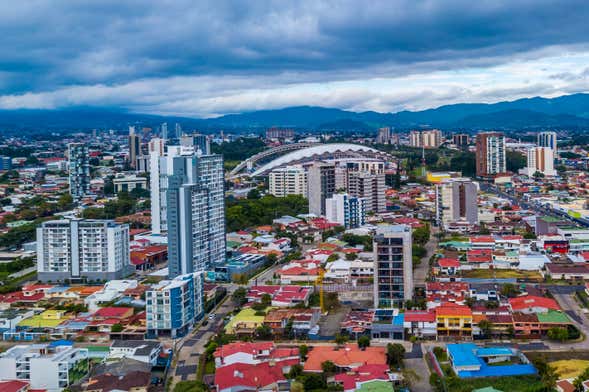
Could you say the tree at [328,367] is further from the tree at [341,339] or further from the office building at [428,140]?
the office building at [428,140]

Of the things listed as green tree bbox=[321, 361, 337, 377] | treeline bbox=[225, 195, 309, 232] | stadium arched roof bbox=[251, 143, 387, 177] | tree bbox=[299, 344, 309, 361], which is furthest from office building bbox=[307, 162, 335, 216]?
green tree bbox=[321, 361, 337, 377]

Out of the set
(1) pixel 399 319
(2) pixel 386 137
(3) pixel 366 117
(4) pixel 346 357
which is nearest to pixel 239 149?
(2) pixel 386 137

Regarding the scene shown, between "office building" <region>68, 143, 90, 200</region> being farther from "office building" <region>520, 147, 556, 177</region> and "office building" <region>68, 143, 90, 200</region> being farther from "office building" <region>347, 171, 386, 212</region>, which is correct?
"office building" <region>520, 147, 556, 177</region>

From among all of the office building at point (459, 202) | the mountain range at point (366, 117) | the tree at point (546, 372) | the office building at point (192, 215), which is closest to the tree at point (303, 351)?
the tree at point (546, 372)

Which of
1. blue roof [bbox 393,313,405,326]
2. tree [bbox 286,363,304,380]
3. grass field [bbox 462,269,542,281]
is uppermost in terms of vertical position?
grass field [bbox 462,269,542,281]

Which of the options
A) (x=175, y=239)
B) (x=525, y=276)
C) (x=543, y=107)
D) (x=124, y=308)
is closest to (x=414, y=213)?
(x=525, y=276)

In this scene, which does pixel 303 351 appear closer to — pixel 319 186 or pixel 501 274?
pixel 501 274
